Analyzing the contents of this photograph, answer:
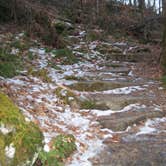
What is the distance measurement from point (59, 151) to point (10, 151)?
0.92 metres

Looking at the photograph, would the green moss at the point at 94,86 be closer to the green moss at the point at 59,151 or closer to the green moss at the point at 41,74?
the green moss at the point at 41,74

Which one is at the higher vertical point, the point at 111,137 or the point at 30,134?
the point at 30,134

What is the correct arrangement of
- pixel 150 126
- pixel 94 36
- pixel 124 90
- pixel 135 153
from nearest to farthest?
pixel 135 153 < pixel 150 126 < pixel 124 90 < pixel 94 36

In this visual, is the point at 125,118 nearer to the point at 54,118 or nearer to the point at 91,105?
the point at 91,105

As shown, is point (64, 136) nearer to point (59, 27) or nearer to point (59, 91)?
point (59, 91)

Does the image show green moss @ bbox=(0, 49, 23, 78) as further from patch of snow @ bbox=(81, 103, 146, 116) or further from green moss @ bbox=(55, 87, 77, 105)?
Answer: patch of snow @ bbox=(81, 103, 146, 116)

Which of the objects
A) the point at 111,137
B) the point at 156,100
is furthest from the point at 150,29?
the point at 111,137

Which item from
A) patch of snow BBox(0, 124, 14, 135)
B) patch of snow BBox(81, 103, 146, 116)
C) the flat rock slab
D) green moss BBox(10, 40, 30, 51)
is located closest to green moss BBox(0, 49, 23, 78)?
green moss BBox(10, 40, 30, 51)

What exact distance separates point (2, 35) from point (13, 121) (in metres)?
7.75

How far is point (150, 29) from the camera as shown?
15.4 metres

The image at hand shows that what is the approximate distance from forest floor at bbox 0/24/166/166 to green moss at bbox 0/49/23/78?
0.18 meters

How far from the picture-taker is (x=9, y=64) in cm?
843

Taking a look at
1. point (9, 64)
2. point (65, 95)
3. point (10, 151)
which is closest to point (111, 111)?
point (65, 95)

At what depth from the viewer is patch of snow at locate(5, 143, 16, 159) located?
13.3 feet
